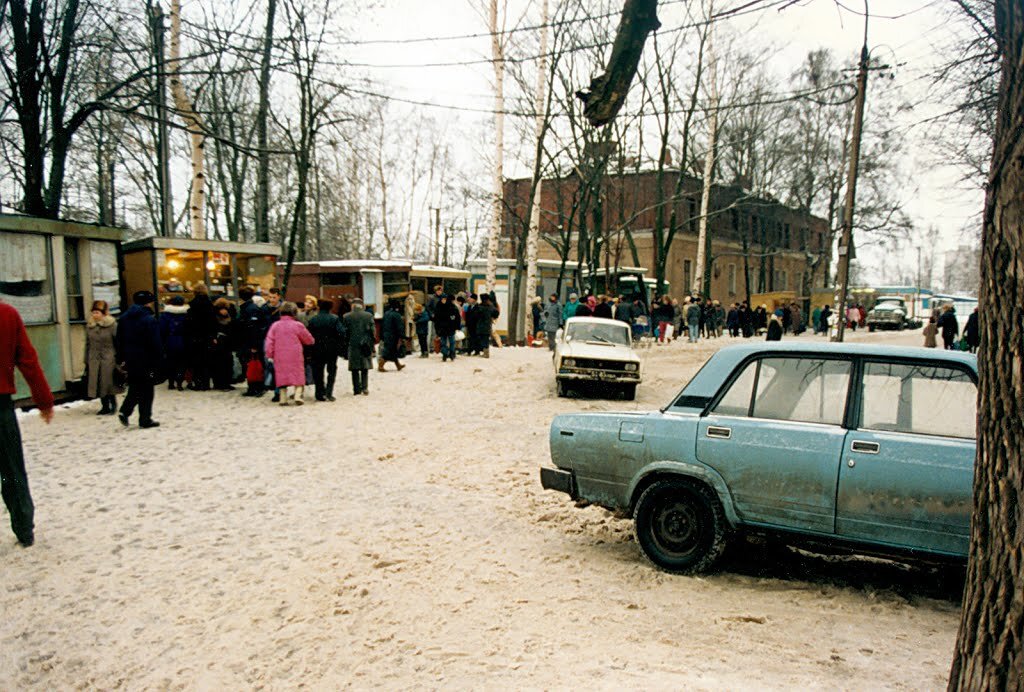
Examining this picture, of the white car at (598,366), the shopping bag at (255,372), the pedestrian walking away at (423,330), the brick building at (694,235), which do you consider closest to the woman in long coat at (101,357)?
the shopping bag at (255,372)

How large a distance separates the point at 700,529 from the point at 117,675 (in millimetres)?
3730

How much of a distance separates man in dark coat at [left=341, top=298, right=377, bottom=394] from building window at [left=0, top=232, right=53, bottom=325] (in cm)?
493

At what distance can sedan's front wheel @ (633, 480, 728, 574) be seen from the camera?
5020 millimetres

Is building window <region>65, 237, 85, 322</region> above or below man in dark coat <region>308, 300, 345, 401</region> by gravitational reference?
above

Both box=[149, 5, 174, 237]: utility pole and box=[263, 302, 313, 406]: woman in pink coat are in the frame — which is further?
box=[149, 5, 174, 237]: utility pole

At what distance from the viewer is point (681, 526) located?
5.24m

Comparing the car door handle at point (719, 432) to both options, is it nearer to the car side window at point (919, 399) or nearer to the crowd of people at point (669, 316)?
the car side window at point (919, 399)

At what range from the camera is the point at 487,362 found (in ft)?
62.2

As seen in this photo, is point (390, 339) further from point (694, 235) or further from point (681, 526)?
point (694, 235)

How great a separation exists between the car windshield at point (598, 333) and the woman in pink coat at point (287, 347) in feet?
18.3

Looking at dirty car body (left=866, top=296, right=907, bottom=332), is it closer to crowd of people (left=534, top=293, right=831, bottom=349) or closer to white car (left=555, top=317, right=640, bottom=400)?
crowd of people (left=534, top=293, right=831, bottom=349)

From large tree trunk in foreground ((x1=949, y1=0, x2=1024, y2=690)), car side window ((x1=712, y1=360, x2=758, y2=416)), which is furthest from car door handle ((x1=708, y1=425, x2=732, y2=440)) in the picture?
large tree trunk in foreground ((x1=949, y1=0, x2=1024, y2=690))

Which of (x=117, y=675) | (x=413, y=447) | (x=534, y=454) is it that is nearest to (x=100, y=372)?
(x=413, y=447)

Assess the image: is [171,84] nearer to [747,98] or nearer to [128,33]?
[128,33]
